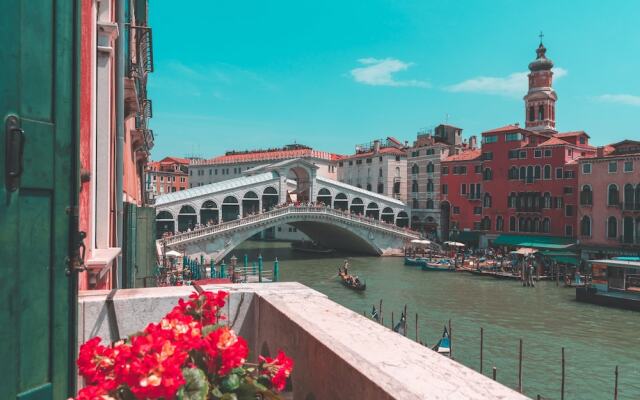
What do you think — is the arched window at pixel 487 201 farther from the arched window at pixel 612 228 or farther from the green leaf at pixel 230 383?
the green leaf at pixel 230 383

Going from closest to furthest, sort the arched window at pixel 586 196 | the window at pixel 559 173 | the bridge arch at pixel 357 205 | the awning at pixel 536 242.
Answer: the arched window at pixel 586 196 → the awning at pixel 536 242 → the window at pixel 559 173 → the bridge arch at pixel 357 205

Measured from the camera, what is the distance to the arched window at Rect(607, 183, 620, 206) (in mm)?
24859

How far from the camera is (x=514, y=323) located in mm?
15664

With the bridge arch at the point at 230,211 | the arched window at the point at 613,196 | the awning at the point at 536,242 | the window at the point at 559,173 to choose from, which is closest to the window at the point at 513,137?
the window at the point at 559,173

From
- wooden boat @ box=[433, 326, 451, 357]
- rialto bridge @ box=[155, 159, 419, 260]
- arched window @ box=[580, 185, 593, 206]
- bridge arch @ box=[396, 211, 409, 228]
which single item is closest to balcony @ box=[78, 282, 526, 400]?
wooden boat @ box=[433, 326, 451, 357]

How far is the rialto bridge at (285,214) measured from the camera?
26281 mm

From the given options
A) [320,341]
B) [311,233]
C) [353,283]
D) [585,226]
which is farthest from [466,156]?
[320,341]

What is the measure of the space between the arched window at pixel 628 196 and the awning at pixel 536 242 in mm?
3447

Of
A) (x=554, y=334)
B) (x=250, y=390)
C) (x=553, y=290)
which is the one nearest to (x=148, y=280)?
(x=250, y=390)

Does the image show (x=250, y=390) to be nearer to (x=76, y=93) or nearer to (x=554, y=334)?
(x=76, y=93)

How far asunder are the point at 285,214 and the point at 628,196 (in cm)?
1723

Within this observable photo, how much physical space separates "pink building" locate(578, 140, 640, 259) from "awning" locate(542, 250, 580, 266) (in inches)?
24.3

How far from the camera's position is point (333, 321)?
7.14 ft

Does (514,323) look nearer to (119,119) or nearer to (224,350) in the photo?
(119,119)
